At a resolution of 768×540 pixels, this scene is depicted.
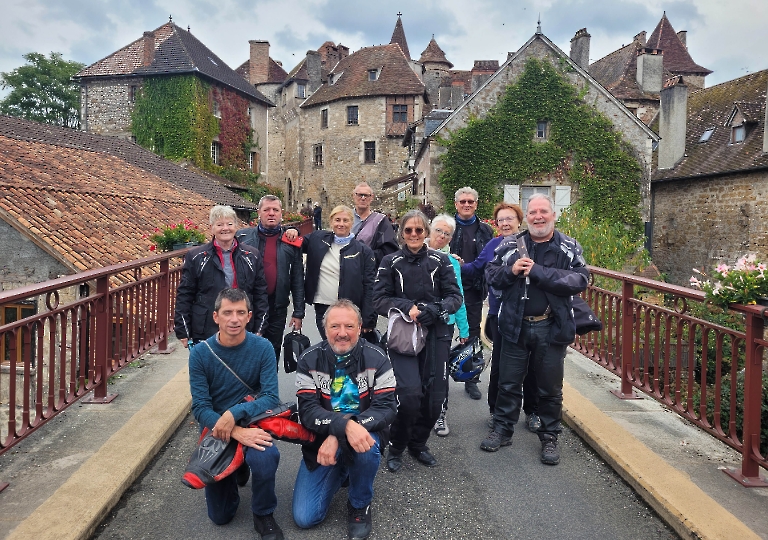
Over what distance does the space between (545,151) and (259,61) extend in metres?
35.3

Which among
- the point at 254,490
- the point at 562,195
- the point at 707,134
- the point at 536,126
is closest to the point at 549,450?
the point at 254,490

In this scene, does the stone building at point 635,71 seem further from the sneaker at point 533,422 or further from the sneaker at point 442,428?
the sneaker at point 442,428

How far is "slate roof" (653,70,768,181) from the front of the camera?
21.9 m

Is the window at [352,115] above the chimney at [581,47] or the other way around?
the other way around

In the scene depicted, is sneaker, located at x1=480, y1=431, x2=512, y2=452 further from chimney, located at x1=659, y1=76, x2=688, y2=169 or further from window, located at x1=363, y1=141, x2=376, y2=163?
window, located at x1=363, y1=141, x2=376, y2=163

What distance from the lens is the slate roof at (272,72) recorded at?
49881 millimetres

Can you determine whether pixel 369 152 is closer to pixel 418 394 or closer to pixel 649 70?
pixel 649 70

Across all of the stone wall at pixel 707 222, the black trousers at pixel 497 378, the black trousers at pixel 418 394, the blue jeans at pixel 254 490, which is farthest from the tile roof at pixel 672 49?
the blue jeans at pixel 254 490

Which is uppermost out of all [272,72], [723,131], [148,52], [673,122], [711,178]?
[272,72]

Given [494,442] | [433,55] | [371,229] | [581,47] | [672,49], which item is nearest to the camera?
[494,442]

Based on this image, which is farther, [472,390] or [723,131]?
[723,131]

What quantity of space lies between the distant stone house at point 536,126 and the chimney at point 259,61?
32.6 meters

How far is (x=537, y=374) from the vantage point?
4207mm

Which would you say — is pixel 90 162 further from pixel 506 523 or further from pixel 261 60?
pixel 261 60
